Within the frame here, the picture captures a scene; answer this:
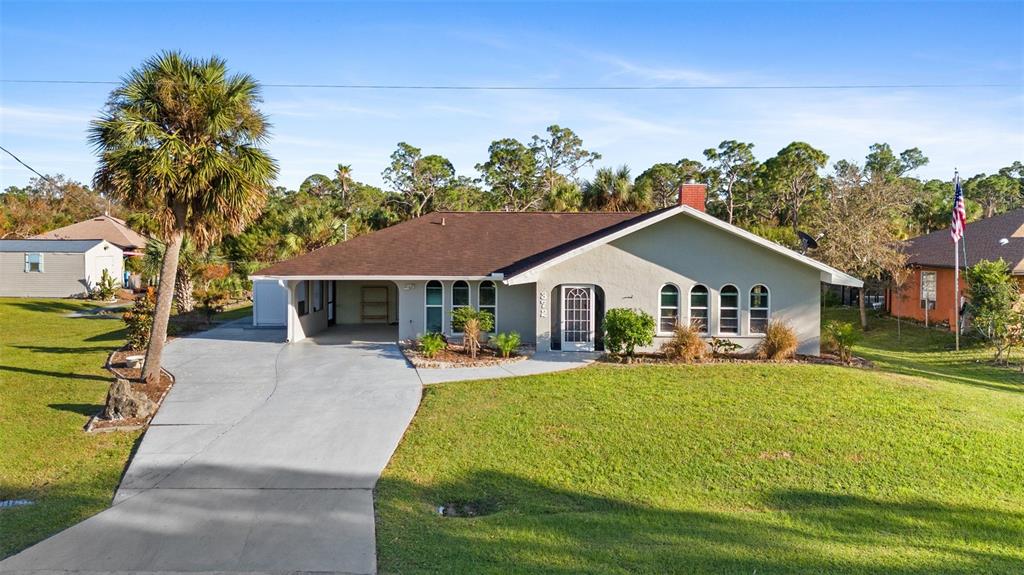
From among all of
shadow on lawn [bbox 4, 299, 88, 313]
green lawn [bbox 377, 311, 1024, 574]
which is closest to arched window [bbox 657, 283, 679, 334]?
green lawn [bbox 377, 311, 1024, 574]

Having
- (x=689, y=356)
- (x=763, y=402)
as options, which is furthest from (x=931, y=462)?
(x=689, y=356)

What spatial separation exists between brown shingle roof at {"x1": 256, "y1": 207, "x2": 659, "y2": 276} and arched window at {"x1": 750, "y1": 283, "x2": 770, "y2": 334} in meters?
3.72

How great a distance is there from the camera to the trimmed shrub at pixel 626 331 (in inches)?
630

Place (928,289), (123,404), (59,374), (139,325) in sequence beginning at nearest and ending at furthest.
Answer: (123,404) → (59,374) → (139,325) → (928,289)

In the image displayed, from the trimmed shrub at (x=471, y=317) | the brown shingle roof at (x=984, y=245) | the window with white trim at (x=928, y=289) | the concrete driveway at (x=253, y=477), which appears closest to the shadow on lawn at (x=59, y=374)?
the concrete driveway at (x=253, y=477)

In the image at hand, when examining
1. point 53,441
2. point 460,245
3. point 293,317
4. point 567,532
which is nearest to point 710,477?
point 567,532

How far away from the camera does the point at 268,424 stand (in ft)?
36.7

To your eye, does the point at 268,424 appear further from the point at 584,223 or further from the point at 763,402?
the point at 584,223

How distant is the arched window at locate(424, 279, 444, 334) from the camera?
1922 cm

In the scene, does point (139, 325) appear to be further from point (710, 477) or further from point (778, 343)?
point (778, 343)

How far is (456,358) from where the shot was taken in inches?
658

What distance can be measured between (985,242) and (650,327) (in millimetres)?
17717

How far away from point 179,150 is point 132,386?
16.8 ft

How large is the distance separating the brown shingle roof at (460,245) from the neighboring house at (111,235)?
29223 millimetres
